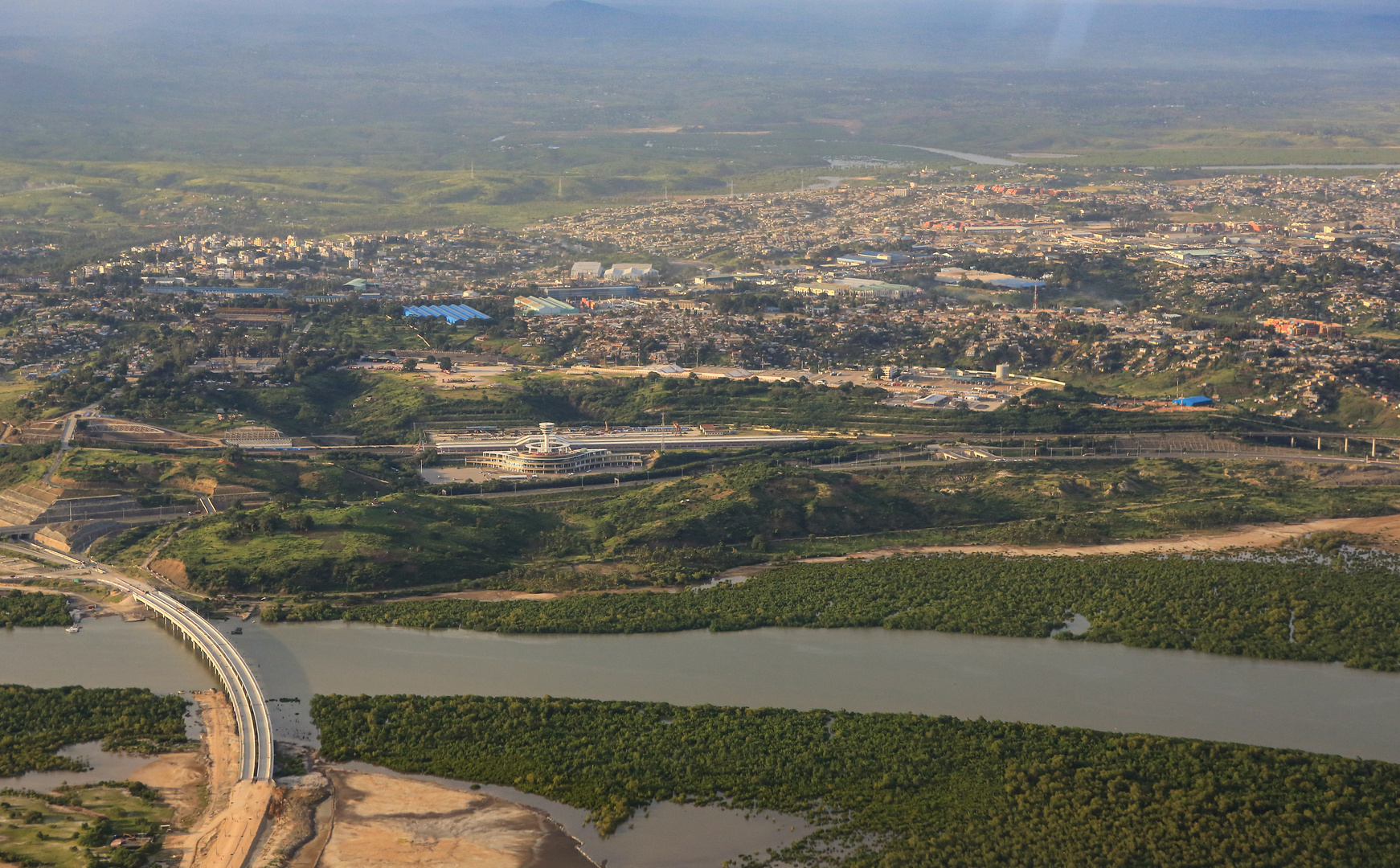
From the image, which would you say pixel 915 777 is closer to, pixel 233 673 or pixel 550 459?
pixel 233 673

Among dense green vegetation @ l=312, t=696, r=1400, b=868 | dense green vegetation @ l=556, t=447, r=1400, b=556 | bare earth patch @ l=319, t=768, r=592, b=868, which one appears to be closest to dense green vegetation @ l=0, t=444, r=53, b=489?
dense green vegetation @ l=556, t=447, r=1400, b=556

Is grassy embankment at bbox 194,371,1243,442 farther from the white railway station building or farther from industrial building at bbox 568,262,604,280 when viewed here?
industrial building at bbox 568,262,604,280

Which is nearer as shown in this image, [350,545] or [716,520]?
[350,545]

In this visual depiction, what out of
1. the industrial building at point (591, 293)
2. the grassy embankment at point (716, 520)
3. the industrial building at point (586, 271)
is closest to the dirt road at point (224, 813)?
the grassy embankment at point (716, 520)

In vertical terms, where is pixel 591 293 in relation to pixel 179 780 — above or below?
below

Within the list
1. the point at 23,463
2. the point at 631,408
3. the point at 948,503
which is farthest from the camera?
the point at 631,408

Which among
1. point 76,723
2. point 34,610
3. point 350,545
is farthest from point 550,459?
point 76,723

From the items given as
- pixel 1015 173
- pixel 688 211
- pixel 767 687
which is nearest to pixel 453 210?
pixel 688 211

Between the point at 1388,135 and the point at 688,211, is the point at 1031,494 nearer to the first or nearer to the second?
the point at 688,211
